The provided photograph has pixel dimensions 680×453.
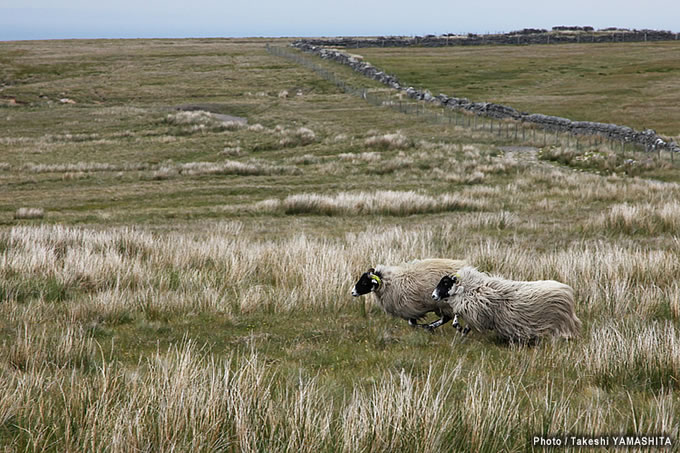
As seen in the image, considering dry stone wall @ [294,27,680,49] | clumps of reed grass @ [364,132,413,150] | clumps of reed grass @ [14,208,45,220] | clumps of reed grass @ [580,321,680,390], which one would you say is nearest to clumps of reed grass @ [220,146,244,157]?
clumps of reed grass @ [364,132,413,150]

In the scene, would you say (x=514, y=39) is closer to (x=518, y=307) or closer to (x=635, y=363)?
(x=518, y=307)

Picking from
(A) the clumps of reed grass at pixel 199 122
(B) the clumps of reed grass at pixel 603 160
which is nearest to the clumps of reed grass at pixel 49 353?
(B) the clumps of reed grass at pixel 603 160

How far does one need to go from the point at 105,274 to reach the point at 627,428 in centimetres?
809

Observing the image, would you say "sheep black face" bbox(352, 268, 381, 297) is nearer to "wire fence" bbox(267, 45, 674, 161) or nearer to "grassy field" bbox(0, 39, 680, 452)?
"grassy field" bbox(0, 39, 680, 452)

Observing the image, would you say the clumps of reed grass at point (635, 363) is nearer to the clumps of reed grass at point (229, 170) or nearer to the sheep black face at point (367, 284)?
the sheep black face at point (367, 284)

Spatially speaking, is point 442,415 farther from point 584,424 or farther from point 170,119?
point 170,119

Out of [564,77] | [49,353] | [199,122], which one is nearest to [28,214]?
[49,353]

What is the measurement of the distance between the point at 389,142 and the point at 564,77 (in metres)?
48.9

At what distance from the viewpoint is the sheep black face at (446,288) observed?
6762 millimetres

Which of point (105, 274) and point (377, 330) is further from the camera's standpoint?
point (105, 274)

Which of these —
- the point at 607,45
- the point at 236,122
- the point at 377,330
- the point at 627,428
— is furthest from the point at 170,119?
the point at 607,45

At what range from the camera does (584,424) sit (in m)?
3.99

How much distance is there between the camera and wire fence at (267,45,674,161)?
37.3m

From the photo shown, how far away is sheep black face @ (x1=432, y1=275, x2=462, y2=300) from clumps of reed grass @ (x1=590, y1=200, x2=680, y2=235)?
981 centimetres
